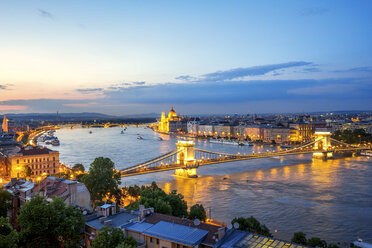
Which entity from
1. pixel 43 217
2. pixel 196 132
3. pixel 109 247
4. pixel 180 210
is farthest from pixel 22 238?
pixel 196 132

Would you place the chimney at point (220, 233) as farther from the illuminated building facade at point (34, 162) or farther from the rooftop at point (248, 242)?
the illuminated building facade at point (34, 162)

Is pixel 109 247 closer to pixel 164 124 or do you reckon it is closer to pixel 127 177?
pixel 127 177

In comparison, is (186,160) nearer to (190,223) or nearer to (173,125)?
(190,223)

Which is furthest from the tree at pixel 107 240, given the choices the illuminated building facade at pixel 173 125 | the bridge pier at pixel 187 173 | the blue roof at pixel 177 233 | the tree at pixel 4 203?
the illuminated building facade at pixel 173 125

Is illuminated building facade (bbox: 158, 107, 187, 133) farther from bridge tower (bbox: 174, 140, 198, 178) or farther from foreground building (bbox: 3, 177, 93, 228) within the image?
foreground building (bbox: 3, 177, 93, 228)

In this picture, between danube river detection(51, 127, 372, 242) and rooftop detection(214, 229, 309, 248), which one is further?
danube river detection(51, 127, 372, 242)

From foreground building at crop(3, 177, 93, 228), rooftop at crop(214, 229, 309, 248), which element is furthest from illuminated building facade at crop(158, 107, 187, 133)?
rooftop at crop(214, 229, 309, 248)
